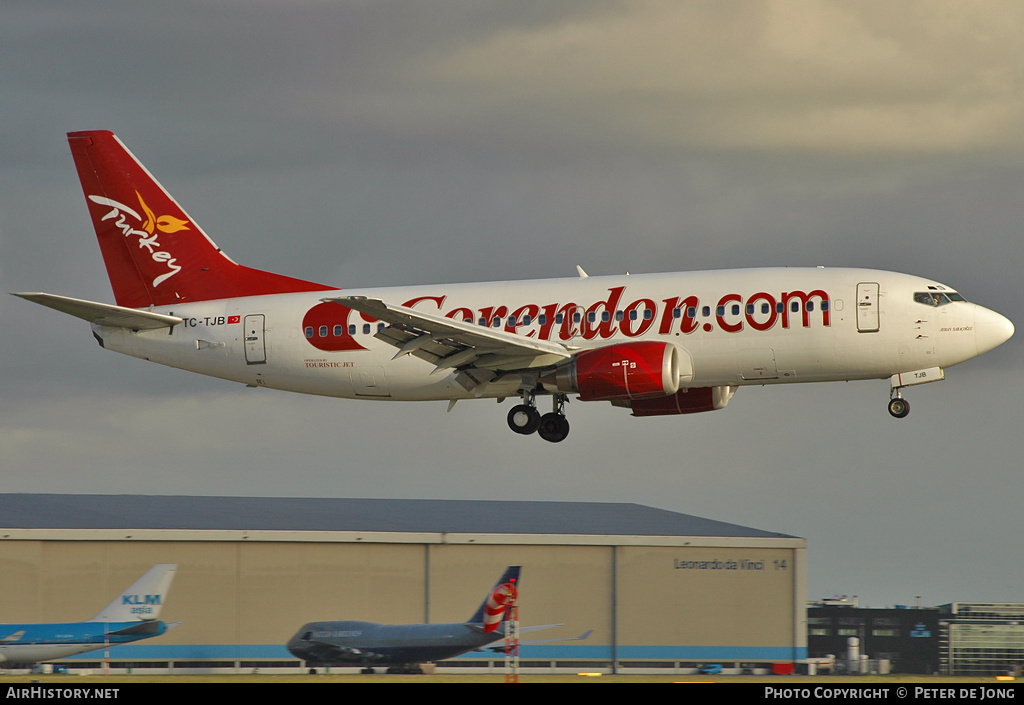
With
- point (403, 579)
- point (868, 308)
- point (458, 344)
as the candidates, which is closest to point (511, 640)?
point (403, 579)

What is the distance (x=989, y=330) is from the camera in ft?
137

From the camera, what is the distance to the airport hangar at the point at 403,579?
67.5m

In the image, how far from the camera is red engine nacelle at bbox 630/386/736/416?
4634 cm

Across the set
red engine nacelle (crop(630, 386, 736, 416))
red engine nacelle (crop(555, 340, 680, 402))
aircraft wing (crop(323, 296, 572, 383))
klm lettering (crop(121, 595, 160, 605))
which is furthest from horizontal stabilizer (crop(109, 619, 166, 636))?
red engine nacelle (crop(555, 340, 680, 402))

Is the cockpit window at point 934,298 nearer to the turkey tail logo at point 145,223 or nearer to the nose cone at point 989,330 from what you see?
the nose cone at point 989,330

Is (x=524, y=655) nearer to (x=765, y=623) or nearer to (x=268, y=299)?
(x=765, y=623)

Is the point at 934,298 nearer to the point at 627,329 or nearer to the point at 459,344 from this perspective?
the point at 627,329

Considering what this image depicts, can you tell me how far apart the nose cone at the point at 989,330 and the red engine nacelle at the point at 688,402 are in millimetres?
8290

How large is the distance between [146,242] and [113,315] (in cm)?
482

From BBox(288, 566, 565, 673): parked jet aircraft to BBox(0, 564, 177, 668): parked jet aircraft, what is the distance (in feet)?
23.1

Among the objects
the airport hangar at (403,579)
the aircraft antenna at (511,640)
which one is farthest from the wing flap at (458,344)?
the airport hangar at (403,579)
